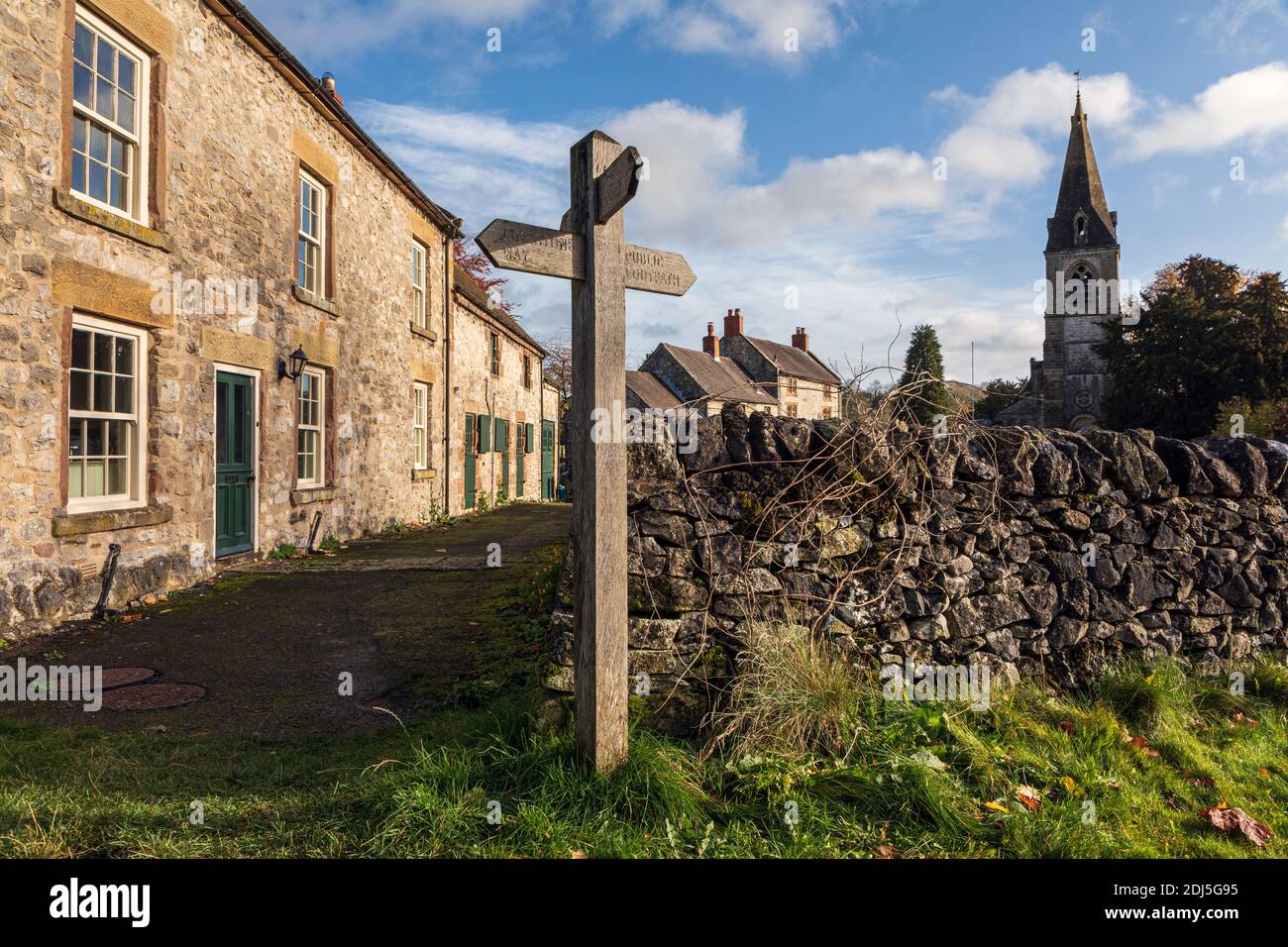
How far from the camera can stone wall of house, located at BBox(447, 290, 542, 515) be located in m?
16.2

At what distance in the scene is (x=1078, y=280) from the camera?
1864 inches

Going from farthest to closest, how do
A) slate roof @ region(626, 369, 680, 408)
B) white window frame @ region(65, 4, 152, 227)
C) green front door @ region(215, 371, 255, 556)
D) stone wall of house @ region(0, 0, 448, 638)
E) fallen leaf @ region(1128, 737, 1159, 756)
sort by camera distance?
slate roof @ region(626, 369, 680, 408) < green front door @ region(215, 371, 255, 556) < white window frame @ region(65, 4, 152, 227) < stone wall of house @ region(0, 0, 448, 638) < fallen leaf @ region(1128, 737, 1159, 756)

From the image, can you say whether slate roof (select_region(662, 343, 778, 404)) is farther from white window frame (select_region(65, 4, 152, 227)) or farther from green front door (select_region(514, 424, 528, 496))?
white window frame (select_region(65, 4, 152, 227))

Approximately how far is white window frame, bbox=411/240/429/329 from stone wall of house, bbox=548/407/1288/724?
11.6m

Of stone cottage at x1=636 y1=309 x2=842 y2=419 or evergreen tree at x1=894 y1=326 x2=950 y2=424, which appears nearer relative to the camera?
evergreen tree at x1=894 y1=326 x2=950 y2=424

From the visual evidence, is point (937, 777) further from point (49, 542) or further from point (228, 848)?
point (49, 542)

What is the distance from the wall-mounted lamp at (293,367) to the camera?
31.2 feet

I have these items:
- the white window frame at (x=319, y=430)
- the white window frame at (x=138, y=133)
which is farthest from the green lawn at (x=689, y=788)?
the white window frame at (x=319, y=430)

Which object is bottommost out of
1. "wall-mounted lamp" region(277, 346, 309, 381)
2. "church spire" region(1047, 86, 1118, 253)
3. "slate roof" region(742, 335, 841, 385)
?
"wall-mounted lamp" region(277, 346, 309, 381)

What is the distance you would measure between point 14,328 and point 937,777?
7198 millimetres

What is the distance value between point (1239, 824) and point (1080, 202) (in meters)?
53.2

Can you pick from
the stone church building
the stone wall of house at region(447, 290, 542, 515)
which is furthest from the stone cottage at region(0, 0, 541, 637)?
the stone church building

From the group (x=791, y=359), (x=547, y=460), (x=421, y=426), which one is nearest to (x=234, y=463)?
(x=421, y=426)

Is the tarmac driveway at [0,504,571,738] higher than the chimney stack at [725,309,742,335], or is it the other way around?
the chimney stack at [725,309,742,335]
